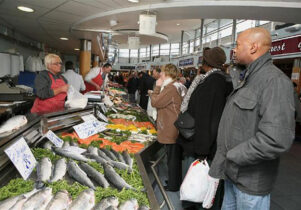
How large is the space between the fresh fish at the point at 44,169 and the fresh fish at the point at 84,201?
0.45 m

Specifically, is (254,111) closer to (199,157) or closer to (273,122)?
(273,122)

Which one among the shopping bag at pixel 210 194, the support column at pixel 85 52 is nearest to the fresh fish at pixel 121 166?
the shopping bag at pixel 210 194

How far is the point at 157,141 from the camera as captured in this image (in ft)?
12.6

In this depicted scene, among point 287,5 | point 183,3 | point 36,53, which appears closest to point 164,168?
point 183,3

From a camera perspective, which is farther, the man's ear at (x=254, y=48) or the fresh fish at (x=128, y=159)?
the fresh fish at (x=128, y=159)

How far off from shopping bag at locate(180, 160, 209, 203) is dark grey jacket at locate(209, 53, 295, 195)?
779mm

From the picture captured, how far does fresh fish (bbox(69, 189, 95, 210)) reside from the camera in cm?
152

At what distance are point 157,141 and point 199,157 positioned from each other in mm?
995

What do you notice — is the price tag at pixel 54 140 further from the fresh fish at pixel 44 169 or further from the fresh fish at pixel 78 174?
the fresh fish at pixel 78 174

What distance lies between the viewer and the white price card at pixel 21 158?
180 cm

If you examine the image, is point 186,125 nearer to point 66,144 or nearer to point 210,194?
point 210,194

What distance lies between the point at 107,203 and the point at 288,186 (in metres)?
4.34

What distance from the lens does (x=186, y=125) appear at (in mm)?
3002

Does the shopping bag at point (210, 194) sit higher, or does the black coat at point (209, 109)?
the black coat at point (209, 109)
